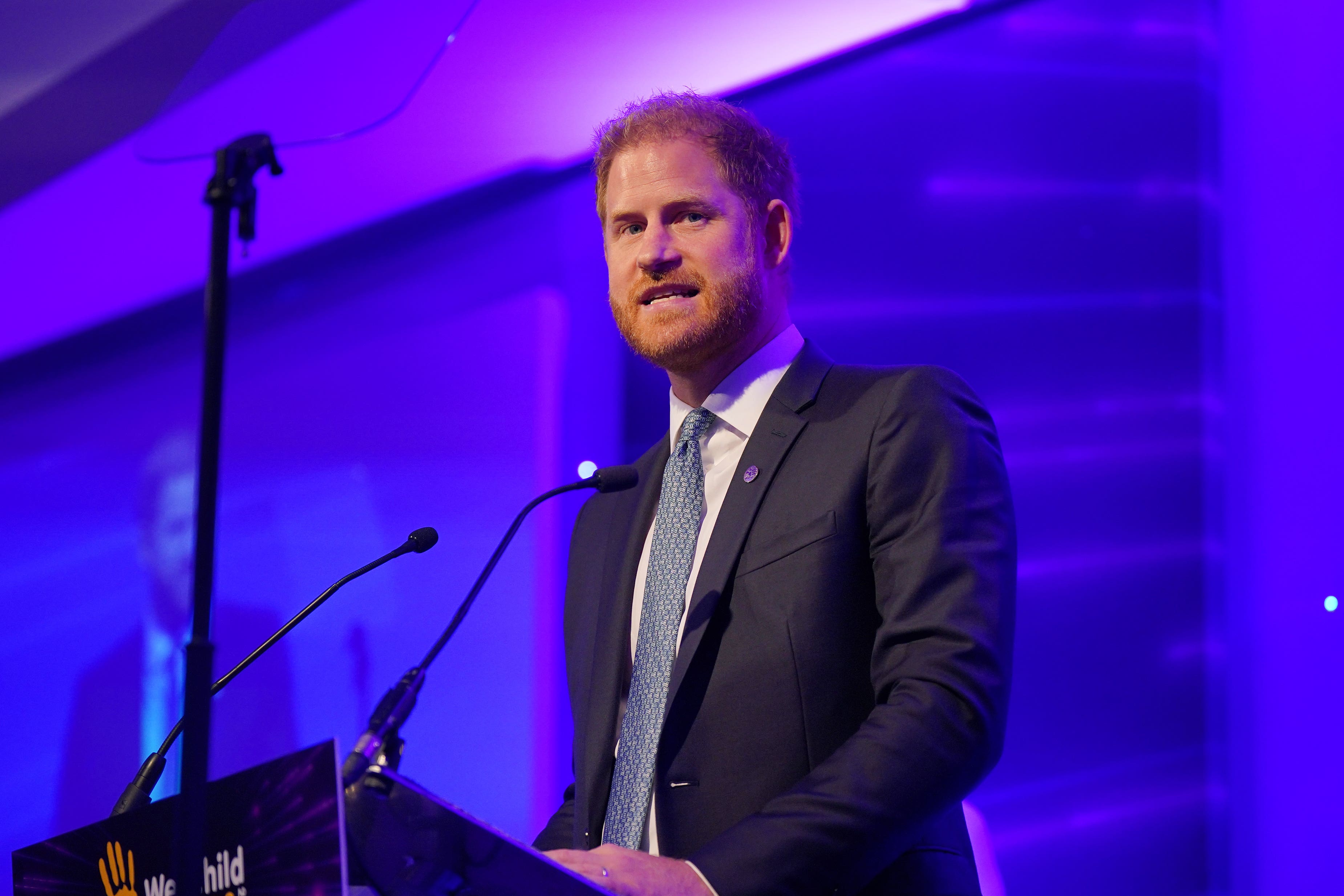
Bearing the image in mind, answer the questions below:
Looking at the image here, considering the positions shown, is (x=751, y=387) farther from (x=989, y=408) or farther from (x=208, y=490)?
(x=989, y=408)

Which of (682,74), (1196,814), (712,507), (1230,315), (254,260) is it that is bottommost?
(1196,814)

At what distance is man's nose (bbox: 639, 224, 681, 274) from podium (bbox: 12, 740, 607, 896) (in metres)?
1.01

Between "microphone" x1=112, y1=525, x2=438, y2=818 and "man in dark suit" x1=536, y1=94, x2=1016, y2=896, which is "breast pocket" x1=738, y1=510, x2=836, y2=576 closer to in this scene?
"man in dark suit" x1=536, y1=94, x2=1016, y2=896

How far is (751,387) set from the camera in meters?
1.84

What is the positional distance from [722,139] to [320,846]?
1.29 meters

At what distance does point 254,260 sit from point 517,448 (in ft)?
2.51

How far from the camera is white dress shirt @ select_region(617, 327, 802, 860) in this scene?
5.78 feet

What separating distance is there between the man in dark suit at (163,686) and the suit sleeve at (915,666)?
5.28 ft

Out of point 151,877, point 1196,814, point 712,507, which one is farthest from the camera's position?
point 1196,814

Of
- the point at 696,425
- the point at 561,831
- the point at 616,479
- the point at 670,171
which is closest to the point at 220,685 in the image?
the point at 616,479

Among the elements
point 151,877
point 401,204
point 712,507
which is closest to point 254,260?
point 401,204

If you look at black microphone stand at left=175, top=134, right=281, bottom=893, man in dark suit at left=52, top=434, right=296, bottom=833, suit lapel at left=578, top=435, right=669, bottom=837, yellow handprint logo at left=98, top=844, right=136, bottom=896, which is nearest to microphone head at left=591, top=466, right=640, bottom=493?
suit lapel at left=578, top=435, right=669, bottom=837

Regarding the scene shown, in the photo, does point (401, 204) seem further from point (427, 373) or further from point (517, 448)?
point (517, 448)

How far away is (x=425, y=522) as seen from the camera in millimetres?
2998
